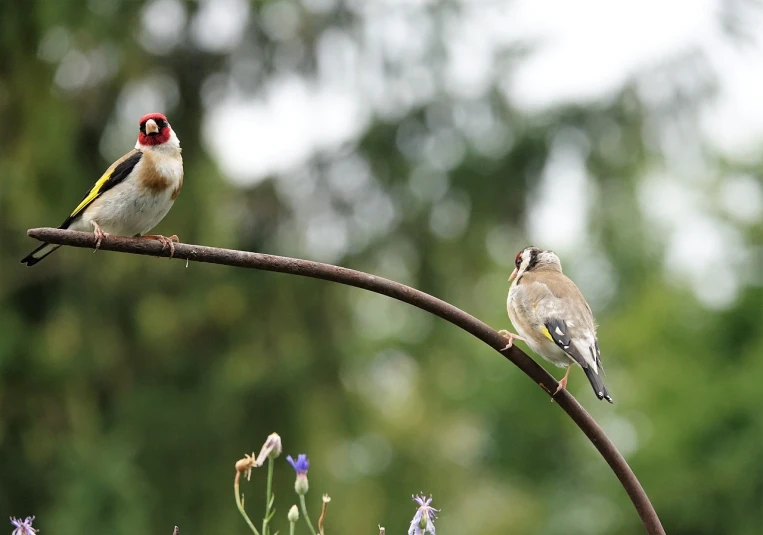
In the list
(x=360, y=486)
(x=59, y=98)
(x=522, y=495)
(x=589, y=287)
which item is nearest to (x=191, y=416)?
(x=59, y=98)

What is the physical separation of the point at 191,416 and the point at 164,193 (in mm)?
7237

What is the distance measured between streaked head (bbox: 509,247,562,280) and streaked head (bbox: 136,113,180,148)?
1.75 metres

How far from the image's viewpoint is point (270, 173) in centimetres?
1181

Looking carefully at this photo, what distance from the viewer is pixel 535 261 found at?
5.17 meters

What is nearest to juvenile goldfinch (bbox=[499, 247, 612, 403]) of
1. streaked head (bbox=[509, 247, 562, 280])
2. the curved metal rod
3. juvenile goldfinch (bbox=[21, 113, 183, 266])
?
streaked head (bbox=[509, 247, 562, 280])

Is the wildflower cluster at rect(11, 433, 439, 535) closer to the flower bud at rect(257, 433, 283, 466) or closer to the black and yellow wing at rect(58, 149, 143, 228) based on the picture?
the flower bud at rect(257, 433, 283, 466)

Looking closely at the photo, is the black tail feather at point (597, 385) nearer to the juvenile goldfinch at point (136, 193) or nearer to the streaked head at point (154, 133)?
the juvenile goldfinch at point (136, 193)

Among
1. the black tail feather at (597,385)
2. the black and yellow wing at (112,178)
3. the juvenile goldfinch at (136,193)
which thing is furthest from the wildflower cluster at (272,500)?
the black and yellow wing at (112,178)

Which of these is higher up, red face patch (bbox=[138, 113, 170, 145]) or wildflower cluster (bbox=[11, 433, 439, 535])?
red face patch (bbox=[138, 113, 170, 145])

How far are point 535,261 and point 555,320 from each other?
697 millimetres

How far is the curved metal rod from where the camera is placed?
107 inches

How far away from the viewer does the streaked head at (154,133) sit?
4.62m

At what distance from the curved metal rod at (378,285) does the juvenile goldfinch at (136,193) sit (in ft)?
5.04

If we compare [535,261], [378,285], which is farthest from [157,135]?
[378,285]
